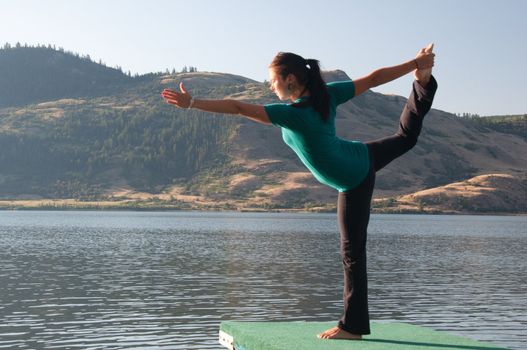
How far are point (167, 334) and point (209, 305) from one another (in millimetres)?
10276

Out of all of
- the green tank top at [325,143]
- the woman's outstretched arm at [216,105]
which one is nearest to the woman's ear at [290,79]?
the green tank top at [325,143]

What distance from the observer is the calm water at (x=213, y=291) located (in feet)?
115

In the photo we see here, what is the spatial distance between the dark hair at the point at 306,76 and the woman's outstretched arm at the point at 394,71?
1.84ft

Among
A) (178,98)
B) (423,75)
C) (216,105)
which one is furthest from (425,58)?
(178,98)

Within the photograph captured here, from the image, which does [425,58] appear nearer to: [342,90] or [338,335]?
[342,90]

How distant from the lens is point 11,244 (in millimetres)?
102625

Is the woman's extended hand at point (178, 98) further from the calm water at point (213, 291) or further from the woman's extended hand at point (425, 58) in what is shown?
the calm water at point (213, 291)

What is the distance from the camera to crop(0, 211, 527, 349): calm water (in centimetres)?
3497

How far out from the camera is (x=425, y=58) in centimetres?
1104

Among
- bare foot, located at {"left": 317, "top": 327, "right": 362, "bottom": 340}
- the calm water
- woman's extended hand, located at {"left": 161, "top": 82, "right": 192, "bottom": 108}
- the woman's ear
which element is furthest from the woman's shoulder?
the calm water

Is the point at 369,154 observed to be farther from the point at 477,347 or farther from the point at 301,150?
the point at 477,347

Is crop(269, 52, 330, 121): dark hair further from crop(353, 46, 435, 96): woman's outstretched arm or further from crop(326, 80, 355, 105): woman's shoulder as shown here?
crop(353, 46, 435, 96): woman's outstretched arm

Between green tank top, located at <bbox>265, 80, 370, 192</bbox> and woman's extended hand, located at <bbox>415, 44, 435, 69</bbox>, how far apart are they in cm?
89

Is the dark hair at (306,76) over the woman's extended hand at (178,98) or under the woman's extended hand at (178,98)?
over
